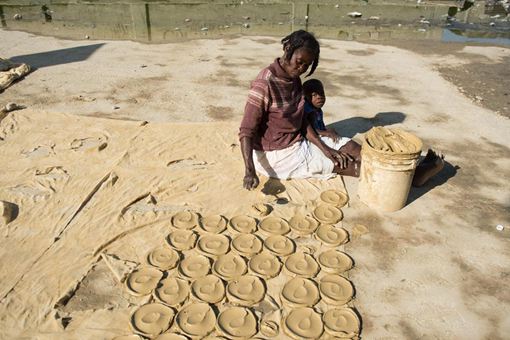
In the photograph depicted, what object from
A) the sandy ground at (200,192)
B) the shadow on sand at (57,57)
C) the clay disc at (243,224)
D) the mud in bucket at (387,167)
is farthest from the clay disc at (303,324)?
the shadow on sand at (57,57)

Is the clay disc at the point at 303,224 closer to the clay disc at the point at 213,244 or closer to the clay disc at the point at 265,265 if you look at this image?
the clay disc at the point at 265,265

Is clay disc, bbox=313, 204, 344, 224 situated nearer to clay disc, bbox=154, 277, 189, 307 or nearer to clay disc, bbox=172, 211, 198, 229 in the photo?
clay disc, bbox=172, 211, 198, 229

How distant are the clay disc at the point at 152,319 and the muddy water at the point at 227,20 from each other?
8462 mm

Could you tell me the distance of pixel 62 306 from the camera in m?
2.38

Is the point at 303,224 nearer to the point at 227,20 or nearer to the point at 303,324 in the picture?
the point at 303,324

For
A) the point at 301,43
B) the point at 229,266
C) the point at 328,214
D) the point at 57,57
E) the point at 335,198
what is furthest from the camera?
the point at 57,57

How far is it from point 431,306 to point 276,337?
1001mm

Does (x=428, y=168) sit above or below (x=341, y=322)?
above

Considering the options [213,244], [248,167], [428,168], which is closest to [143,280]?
[213,244]

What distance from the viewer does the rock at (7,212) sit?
3.06 meters

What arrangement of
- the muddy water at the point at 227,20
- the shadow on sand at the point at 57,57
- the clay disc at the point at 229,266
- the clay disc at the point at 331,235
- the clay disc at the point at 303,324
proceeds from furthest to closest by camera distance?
1. the muddy water at the point at 227,20
2. the shadow on sand at the point at 57,57
3. the clay disc at the point at 331,235
4. the clay disc at the point at 229,266
5. the clay disc at the point at 303,324

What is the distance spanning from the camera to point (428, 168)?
3426mm

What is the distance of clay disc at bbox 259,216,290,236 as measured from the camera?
9.71 ft

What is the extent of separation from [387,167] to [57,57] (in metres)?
7.12
